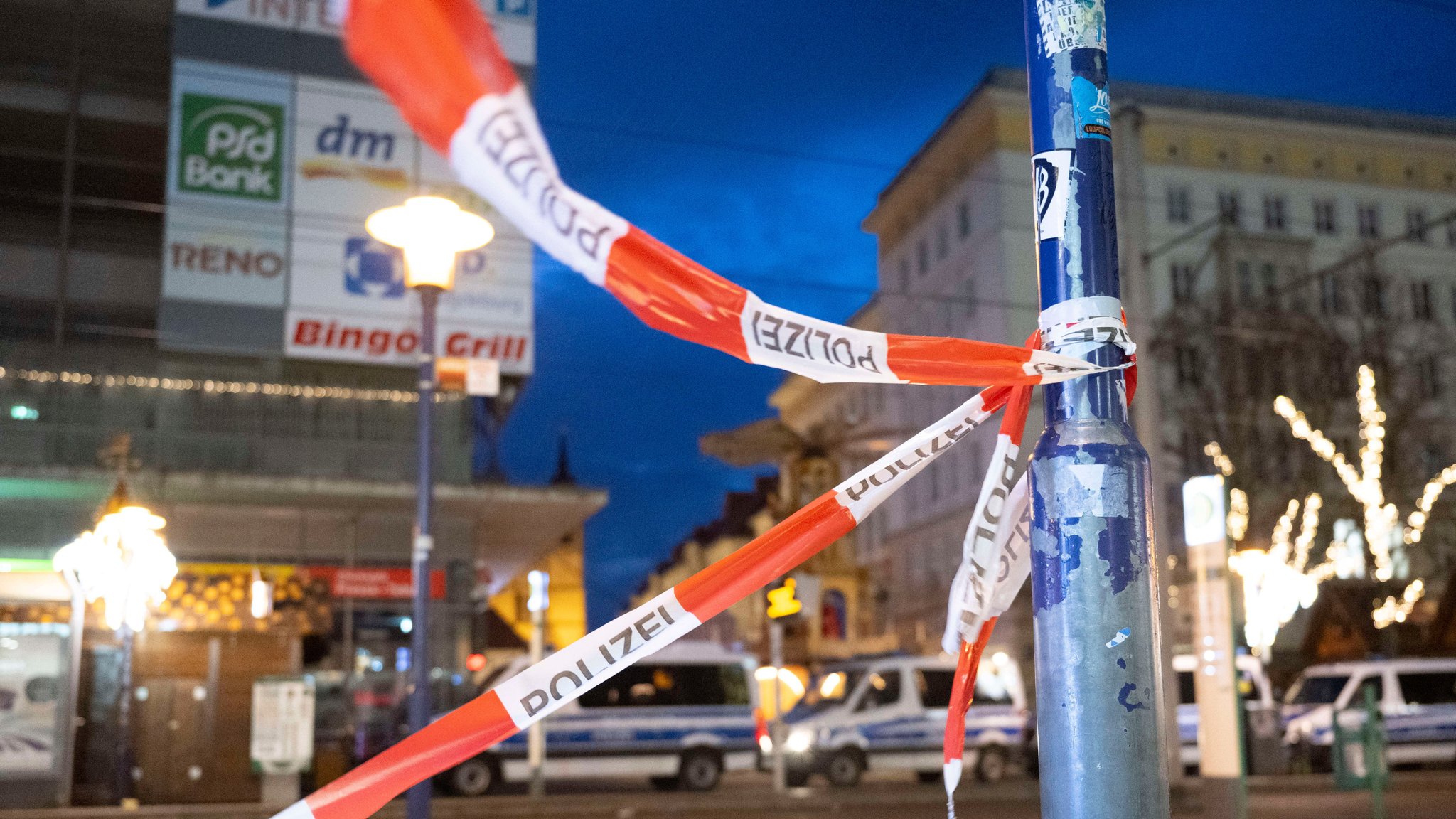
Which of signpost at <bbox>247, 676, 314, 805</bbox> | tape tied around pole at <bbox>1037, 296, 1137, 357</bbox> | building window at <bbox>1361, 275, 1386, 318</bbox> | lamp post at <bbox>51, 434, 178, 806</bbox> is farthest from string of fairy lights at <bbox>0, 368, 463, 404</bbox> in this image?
building window at <bbox>1361, 275, 1386, 318</bbox>

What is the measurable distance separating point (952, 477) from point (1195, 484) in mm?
50185

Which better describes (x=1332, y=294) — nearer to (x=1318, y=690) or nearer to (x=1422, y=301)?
(x=1422, y=301)

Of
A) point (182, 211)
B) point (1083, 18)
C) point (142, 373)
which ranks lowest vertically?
point (1083, 18)

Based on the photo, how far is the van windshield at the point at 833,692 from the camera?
2414 centimetres

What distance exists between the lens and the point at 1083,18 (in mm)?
3188

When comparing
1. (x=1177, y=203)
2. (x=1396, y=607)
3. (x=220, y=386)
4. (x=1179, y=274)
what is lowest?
(x=1396, y=607)

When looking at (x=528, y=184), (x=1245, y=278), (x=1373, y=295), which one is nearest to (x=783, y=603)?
(x=528, y=184)

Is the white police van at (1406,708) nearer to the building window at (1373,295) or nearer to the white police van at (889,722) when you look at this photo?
the white police van at (889,722)

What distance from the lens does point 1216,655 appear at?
885cm

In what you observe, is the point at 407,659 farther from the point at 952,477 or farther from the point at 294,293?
the point at 952,477

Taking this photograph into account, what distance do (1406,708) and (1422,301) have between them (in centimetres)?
3168

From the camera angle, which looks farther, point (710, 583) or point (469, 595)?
point (469, 595)

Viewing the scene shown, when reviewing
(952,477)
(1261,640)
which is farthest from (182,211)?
(952,477)

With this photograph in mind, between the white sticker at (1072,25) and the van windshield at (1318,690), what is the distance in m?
26.9
